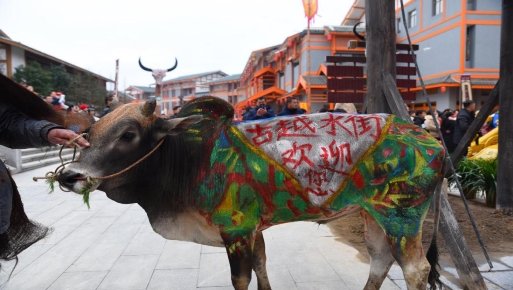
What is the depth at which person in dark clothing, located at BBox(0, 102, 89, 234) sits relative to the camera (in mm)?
2086

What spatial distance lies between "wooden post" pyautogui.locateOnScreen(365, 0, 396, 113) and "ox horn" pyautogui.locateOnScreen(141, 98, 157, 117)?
3.25 metres

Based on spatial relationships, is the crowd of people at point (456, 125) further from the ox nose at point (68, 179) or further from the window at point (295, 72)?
the window at point (295, 72)

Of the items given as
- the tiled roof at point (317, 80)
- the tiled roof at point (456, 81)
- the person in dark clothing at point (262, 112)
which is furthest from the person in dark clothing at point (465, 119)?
the tiled roof at point (317, 80)

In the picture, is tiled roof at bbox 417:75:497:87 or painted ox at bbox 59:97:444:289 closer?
painted ox at bbox 59:97:444:289

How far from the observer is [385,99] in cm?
475

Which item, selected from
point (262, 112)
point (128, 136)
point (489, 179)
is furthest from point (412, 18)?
point (128, 136)

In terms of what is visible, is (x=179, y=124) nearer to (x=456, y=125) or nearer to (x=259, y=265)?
(x=259, y=265)

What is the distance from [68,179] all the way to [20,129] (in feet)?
1.42

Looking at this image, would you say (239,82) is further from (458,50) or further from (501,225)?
(501,225)

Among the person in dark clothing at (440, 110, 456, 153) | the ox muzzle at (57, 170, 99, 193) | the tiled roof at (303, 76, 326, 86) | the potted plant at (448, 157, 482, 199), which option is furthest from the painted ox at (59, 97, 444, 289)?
the tiled roof at (303, 76, 326, 86)

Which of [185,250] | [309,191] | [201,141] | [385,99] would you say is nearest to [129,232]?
[185,250]

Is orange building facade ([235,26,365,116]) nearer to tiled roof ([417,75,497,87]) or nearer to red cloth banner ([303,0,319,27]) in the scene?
red cloth banner ([303,0,319,27])

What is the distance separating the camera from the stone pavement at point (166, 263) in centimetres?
348

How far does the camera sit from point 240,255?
2383mm
